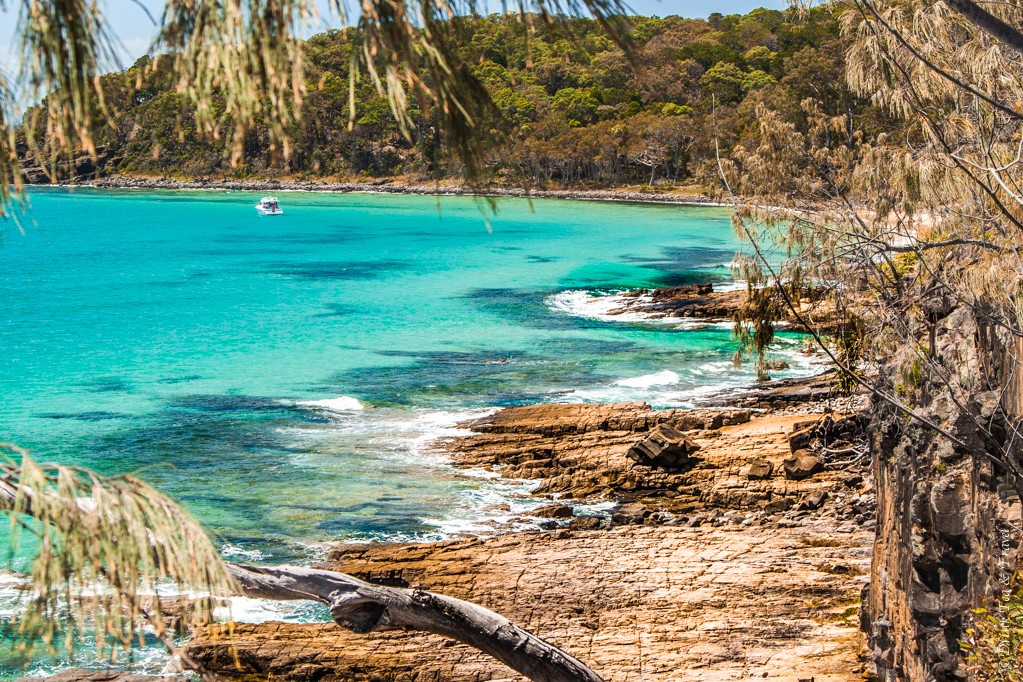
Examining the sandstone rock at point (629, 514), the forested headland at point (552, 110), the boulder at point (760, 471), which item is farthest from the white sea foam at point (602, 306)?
the sandstone rock at point (629, 514)

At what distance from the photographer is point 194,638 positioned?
29.5ft

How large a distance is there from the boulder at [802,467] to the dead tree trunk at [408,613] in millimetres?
8816

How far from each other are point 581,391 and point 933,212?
12.5 m

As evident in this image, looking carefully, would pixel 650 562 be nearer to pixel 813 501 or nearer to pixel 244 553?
pixel 813 501

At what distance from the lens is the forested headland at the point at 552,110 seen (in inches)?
129

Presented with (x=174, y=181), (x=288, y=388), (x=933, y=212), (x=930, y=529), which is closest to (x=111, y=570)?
(x=930, y=529)

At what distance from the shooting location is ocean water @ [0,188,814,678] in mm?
14484

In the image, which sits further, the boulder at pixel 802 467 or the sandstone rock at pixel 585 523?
the boulder at pixel 802 467

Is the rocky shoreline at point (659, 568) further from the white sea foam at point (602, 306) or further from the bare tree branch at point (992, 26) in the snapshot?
the white sea foam at point (602, 306)

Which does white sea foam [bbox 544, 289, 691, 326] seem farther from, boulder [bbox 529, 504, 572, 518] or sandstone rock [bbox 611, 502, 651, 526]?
boulder [bbox 529, 504, 572, 518]

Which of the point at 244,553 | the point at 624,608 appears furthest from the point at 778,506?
the point at 244,553

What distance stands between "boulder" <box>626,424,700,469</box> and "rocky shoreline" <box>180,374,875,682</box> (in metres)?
0.03

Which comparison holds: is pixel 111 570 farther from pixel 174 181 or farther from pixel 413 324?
pixel 174 181

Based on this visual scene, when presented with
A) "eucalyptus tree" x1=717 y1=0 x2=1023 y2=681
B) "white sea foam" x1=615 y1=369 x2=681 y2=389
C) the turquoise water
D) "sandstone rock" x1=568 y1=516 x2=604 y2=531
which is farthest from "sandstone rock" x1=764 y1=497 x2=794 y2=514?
"white sea foam" x1=615 y1=369 x2=681 y2=389
